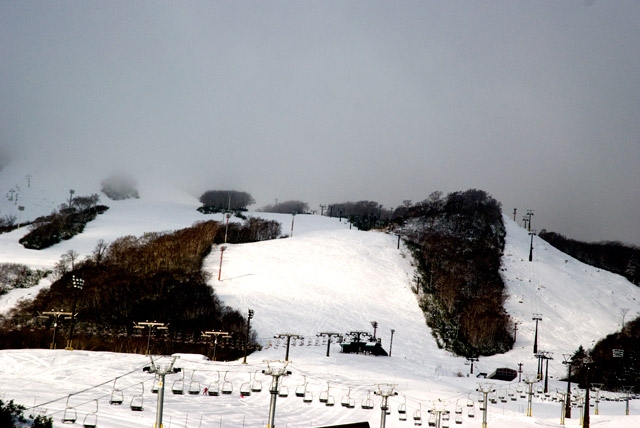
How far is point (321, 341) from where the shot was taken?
2687 inches

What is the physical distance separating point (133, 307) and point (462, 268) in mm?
→ 59138

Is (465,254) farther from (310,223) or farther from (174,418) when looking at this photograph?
(174,418)

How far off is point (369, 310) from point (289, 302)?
11802 mm

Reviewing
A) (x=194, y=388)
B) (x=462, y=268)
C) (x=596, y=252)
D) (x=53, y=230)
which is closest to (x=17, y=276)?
(x=53, y=230)

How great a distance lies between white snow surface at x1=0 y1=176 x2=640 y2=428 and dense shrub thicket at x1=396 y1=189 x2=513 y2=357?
2.72m

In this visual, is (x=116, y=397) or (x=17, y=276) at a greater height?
(x=17, y=276)

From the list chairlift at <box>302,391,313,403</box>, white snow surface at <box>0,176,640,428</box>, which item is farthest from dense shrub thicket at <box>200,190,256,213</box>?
chairlift at <box>302,391,313,403</box>

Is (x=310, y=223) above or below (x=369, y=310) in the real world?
above

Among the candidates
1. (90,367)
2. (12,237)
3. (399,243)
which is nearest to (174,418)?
(90,367)

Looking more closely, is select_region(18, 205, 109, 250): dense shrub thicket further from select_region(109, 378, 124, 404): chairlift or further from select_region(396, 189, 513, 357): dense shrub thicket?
select_region(109, 378, 124, 404): chairlift

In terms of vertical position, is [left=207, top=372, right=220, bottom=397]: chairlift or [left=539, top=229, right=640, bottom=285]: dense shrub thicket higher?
[left=539, top=229, right=640, bottom=285]: dense shrub thicket

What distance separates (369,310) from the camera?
268 feet

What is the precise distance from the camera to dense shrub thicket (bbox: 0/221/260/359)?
60188 mm

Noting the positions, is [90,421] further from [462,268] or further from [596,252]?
[596,252]
